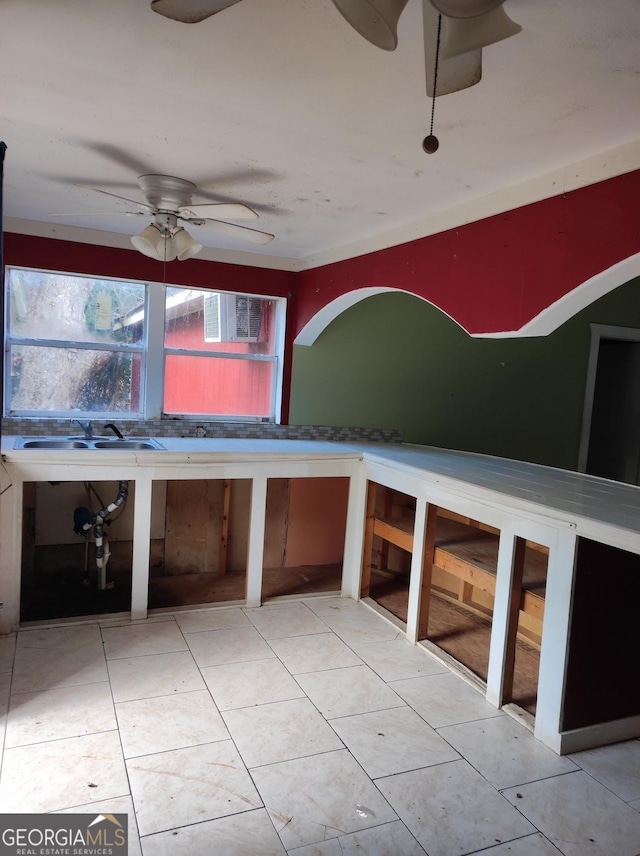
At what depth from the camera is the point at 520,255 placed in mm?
2727

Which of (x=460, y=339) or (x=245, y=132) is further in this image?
(x=460, y=339)

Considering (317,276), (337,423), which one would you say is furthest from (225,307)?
(337,423)

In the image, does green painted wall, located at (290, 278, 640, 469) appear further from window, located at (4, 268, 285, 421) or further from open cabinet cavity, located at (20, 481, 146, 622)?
open cabinet cavity, located at (20, 481, 146, 622)

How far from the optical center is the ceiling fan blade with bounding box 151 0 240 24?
126 cm

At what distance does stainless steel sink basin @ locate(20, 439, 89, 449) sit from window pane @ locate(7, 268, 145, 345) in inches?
34.0

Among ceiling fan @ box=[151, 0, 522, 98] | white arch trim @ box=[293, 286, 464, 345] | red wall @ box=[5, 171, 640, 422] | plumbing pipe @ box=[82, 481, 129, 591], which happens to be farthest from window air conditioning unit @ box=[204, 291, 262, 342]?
ceiling fan @ box=[151, 0, 522, 98]

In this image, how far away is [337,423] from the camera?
513cm

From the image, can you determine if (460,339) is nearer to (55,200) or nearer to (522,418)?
(522,418)

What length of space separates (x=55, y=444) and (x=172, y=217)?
1.59 m

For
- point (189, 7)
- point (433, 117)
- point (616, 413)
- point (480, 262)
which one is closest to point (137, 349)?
point (480, 262)

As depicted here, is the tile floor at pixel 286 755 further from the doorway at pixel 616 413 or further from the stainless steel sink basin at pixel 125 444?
the doorway at pixel 616 413

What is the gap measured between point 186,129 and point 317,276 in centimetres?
226

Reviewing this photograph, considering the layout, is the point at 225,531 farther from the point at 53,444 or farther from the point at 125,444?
the point at 53,444

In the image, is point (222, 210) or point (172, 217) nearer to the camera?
point (222, 210)
